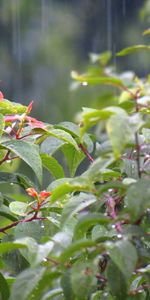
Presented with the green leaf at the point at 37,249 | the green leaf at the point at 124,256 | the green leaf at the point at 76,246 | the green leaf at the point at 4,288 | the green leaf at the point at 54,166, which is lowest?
the green leaf at the point at 4,288

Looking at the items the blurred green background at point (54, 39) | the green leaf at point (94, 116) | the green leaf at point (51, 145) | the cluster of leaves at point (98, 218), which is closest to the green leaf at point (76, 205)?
the cluster of leaves at point (98, 218)

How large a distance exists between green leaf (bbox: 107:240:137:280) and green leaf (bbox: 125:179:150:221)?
33mm

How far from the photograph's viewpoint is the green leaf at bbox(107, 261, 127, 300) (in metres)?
0.95

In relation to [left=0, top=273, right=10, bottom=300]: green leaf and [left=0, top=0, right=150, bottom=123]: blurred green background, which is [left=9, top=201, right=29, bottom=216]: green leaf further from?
[left=0, top=0, right=150, bottom=123]: blurred green background

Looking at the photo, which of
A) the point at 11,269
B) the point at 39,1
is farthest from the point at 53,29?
the point at 11,269

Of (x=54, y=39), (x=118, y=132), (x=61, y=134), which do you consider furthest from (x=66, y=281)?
(x=54, y=39)

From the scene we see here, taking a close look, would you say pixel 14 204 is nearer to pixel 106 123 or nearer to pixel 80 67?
pixel 106 123

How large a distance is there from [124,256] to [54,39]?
494 cm

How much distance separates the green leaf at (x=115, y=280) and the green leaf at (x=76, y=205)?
77 mm

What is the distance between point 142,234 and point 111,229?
0.50 ft

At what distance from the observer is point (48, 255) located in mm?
944

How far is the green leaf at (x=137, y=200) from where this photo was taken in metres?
0.90

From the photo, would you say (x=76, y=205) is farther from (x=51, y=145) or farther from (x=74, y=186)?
(x=51, y=145)

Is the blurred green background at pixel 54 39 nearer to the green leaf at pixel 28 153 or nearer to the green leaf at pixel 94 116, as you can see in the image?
the green leaf at pixel 28 153
